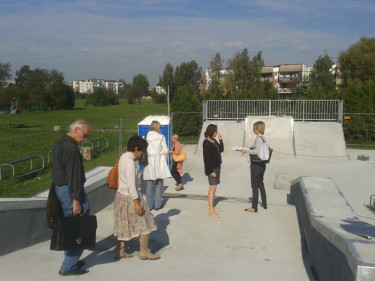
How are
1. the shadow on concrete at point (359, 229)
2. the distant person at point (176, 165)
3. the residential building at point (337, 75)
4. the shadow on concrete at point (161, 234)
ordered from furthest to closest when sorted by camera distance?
the residential building at point (337, 75), the distant person at point (176, 165), the shadow on concrete at point (161, 234), the shadow on concrete at point (359, 229)

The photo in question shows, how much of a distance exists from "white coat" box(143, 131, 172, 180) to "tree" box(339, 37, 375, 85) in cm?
3017

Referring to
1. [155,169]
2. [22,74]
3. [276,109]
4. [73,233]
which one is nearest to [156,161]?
[155,169]

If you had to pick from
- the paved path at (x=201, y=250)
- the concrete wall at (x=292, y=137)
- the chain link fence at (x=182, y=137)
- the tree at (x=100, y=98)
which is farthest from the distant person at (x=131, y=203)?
the tree at (x=100, y=98)

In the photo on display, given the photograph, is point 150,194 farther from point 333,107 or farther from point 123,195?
point 333,107

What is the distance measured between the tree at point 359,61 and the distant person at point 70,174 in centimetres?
3318

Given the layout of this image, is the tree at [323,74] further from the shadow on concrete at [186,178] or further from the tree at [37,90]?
the tree at [37,90]

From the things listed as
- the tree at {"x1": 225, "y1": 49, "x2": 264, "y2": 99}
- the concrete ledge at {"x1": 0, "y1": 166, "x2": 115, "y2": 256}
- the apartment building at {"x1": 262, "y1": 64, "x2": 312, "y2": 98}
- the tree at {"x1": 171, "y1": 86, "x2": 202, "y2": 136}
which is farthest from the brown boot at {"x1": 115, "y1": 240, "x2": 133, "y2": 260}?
the apartment building at {"x1": 262, "y1": 64, "x2": 312, "y2": 98}

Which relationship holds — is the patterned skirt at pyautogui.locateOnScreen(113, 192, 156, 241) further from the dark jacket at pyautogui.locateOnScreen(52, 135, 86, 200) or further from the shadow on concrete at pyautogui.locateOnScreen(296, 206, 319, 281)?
the shadow on concrete at pyautogui.locateOnScreen(296, 206, 319, 281)

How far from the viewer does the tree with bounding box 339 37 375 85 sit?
34500mm

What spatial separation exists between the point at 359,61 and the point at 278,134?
68.7 feet

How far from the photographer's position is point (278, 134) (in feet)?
58.3

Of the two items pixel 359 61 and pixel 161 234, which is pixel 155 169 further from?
pixel 359 61

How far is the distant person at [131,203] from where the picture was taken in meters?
4.73

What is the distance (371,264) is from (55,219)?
291 cm
